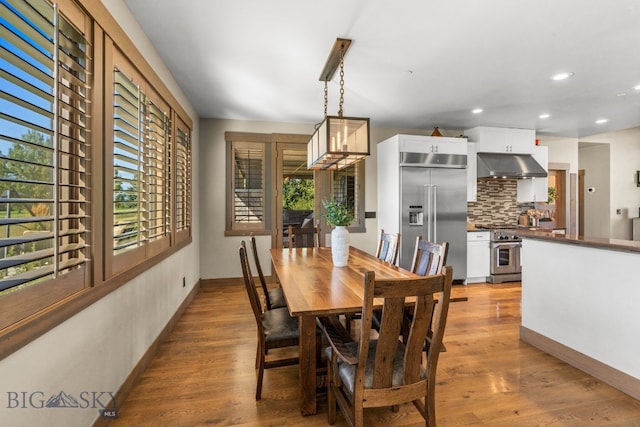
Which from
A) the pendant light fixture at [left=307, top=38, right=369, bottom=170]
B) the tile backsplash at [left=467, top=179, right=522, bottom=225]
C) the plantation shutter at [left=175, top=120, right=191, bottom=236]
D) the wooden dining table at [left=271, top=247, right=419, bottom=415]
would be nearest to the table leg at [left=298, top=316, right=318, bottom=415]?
the wooden dining table at [left=271, top=247, right=419, bottom=415]

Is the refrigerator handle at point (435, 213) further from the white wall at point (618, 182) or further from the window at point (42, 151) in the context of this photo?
the window at point (42, 151)

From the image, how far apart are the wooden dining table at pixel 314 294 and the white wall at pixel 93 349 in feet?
3.34

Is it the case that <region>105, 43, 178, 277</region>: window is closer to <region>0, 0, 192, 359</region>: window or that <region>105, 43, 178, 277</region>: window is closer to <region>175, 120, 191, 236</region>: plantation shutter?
<region>0, 0, 192, 359</region>: window

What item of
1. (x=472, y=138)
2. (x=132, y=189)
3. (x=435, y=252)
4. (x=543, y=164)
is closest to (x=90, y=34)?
(x=132, y=189)

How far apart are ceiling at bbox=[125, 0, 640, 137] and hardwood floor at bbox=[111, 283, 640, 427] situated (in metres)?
2.61

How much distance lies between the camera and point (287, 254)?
3211mm

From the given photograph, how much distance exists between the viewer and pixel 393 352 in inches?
55.2

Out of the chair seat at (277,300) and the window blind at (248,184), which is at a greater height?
the window blind at (248,184)

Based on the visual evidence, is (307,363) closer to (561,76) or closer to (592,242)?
(592,242)

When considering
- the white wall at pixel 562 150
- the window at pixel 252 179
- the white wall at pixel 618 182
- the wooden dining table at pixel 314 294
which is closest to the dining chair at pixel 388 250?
the wooden dining table at pixel 314 294

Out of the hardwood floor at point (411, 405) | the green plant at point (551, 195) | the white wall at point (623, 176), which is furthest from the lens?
the white wall at point (623, 176)

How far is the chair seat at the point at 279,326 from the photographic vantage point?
6.57 feet

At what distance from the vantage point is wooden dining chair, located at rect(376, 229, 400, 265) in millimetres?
2897

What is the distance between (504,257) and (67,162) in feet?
18.3
